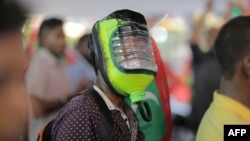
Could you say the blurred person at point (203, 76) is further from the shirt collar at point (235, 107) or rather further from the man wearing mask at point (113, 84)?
the man wearing mask at point (113, 84)

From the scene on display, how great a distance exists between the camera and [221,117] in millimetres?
1996

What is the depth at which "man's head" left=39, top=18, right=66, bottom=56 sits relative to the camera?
11.4 feet

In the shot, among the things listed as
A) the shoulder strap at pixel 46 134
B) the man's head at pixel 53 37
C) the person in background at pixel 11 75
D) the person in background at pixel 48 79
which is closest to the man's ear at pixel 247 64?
the shoulder strap at pixel 46 134

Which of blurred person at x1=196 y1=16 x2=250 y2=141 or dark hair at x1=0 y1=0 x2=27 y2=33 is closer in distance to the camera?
dark hair at x1=0 y1=0 x2=27 y2=33

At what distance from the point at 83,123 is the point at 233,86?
25.1 inches

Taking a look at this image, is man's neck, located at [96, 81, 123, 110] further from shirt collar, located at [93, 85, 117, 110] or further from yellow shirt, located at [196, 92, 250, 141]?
yellow shirt, located at [196, 92, 250, 141]

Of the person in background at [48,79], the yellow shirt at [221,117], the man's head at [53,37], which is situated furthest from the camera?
the man's head at [53,37]

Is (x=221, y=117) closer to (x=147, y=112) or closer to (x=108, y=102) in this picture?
(x=147, y=112)

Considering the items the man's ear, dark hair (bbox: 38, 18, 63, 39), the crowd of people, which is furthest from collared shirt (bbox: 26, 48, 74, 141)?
the man's ear

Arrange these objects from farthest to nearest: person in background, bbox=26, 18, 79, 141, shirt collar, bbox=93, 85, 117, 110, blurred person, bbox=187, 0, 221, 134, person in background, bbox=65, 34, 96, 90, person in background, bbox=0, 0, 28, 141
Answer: blurred person, bbox=187, 0, 221, 134, person in background, bbox=65, 34, 96, 90, person in background, bbox=26, 18, 79, 141, shirt collar, bbox=93, 85, 117, 110, person in background, bbox=0, 0, 28, 141

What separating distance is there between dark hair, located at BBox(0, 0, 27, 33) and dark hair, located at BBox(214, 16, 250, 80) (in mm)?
996

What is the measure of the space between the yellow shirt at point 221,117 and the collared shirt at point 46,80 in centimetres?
114

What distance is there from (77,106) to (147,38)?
1.11 ft

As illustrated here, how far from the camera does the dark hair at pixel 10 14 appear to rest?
1.23 m
